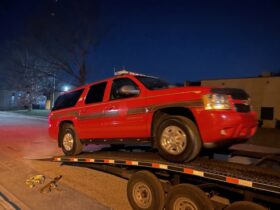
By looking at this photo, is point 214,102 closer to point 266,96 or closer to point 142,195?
point 142,195

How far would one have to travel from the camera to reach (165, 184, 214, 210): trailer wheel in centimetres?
438

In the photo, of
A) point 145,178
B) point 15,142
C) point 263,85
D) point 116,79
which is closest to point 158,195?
point 145,178

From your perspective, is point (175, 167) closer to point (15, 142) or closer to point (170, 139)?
point (170, 139)

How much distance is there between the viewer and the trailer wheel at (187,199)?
4.38m

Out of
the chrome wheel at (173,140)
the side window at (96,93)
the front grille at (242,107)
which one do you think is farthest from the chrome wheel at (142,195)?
the side window at (96,93)

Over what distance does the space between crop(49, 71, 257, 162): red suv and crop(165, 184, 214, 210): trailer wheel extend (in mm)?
533

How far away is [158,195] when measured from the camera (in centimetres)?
514

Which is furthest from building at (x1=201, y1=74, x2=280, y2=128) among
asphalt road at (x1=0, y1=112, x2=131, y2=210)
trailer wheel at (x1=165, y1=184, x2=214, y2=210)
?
trailer wheel at (x1=165, y1=184, x2=214, y2=210)

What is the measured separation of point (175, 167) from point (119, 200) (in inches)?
70.5

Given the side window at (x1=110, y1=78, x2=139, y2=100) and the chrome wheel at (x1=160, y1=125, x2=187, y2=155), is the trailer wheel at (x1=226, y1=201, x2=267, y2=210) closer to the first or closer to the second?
the chrome wheel at (x1=160, y1=125, x2=187, y2=155)

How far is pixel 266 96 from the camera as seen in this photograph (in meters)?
25.8

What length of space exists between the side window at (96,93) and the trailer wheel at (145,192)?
223 centimetres

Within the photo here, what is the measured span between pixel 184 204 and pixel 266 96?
23487mm

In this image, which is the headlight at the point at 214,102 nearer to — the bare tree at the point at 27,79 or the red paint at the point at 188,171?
the red paint at the point at 188,171
